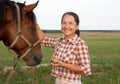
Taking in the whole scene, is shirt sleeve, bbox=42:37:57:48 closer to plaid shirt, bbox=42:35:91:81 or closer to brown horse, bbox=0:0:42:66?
brown horse, bbox=0:0:42:66

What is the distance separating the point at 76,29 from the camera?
5027mm

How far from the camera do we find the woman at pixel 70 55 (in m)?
4.84

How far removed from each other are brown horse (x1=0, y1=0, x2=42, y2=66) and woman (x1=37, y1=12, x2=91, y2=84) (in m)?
0.42

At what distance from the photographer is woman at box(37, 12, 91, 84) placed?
484 centimetres

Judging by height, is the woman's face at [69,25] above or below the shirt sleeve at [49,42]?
above

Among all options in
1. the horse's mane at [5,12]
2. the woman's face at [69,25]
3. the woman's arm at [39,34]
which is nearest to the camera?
the woman's face at [69,25]

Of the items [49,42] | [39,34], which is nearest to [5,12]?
[39,34]

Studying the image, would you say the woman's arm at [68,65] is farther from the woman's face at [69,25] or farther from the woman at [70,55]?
the woman's face at [69,25]

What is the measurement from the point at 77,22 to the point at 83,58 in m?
0.52

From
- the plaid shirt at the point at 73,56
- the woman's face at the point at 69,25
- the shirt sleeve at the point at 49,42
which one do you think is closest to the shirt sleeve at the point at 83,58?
the plaid shirt at the point at 73,56

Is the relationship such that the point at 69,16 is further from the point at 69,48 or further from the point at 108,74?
the point at 108,74

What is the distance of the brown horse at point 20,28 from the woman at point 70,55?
0.42 meters

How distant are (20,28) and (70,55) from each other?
0.83 metres

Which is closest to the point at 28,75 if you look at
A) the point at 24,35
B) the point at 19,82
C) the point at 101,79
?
the point at 19,82
